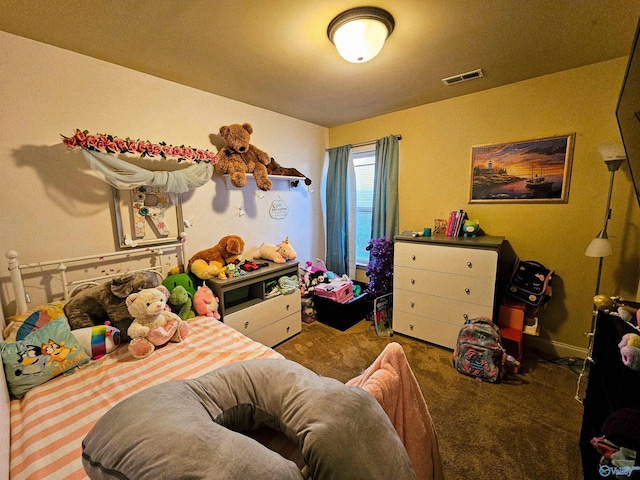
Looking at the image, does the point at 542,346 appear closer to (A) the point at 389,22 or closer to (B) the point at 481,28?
(B) the point at 481,28

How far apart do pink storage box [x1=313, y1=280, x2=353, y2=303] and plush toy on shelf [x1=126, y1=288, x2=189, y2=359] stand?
5.13ft

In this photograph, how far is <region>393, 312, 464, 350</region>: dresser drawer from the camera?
239cm

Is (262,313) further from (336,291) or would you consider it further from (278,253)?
(336,291)

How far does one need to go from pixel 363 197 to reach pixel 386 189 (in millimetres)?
455

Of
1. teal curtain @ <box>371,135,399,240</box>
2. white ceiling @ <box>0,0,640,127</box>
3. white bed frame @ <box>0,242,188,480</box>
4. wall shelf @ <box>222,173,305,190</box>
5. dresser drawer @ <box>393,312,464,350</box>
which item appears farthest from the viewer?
teal curtain @ <box>371,135,399,240</box>

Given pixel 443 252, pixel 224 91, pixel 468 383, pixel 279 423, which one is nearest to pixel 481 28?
pixel 443 252

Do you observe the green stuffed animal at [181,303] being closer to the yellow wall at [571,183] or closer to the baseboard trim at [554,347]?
the yellow wall at [571,183]

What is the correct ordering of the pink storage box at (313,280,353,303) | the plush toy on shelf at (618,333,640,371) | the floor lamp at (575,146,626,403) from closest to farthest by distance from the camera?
the plush toy on shelf at (618,333,640,371) < the floor lamp at (575,146,626,403) < the pink storage box at (313,280,353,303)

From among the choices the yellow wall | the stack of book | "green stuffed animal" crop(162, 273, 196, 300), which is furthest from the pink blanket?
the yellow wall

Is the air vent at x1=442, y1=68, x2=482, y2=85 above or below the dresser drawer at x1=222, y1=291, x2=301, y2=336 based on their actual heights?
above

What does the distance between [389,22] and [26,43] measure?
2.18 m

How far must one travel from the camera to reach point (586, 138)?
2.06 metres

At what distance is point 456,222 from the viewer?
2.59 metres

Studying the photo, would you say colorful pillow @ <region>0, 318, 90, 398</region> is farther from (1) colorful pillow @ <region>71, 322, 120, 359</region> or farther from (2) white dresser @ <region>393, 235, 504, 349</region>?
(2) white dresser @ <region>393, 235, 504, 349</region>
